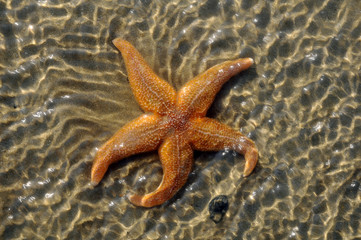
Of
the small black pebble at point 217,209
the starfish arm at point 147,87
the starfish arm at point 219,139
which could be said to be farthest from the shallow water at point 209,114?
the starfish arm at point 147,87

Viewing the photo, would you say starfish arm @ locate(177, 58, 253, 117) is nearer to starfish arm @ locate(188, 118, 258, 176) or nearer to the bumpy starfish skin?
the bumpy starfish skin

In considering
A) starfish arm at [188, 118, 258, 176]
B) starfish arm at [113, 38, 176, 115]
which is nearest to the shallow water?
starfish arm at [188, 118, 258, 176]

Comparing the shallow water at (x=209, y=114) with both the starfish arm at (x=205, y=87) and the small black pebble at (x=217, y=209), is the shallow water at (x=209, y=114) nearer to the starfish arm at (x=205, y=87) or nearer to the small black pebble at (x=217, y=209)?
the small black pebble at (x=217, y=209)

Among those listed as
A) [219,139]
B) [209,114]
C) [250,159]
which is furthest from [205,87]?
[250,159]

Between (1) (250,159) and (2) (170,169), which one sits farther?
(1) (250,159)

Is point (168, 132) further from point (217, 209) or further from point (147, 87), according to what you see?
point (217, 209)

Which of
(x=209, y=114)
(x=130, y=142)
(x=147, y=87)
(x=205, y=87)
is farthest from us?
(x=209, y=114)

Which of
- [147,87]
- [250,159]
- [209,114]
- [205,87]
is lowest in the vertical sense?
[250,159]
